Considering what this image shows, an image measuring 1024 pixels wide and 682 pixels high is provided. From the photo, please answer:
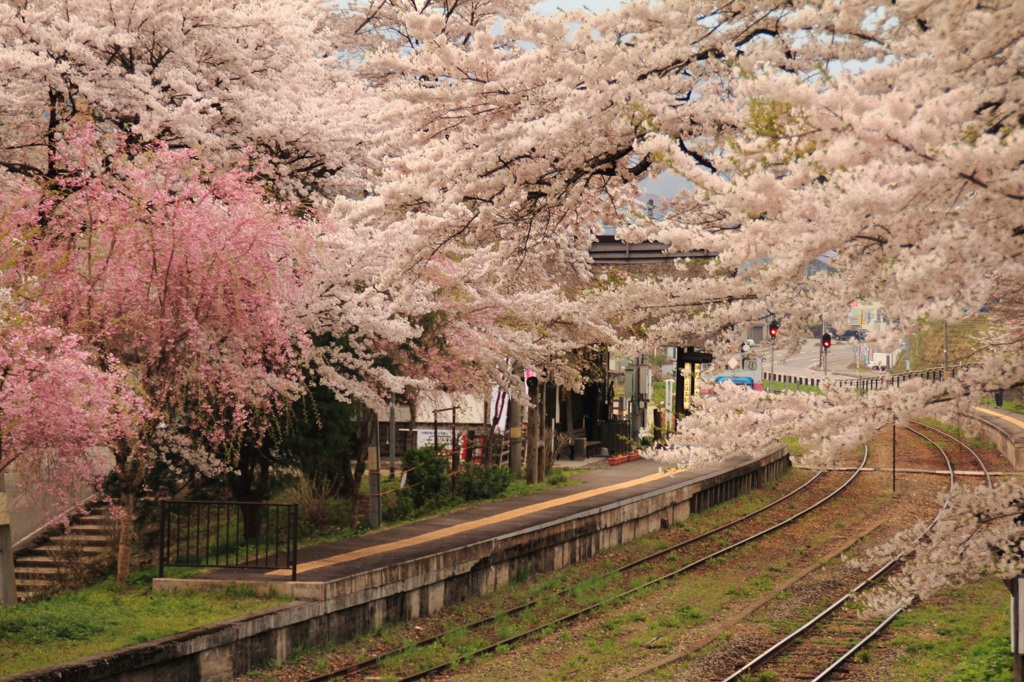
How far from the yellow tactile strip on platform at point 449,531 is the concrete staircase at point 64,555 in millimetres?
3120

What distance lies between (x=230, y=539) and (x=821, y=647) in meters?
9.21

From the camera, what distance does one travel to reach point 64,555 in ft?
53.0

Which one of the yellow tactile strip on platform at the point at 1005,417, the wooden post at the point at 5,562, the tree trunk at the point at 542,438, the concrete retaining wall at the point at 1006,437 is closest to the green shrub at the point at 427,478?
the tree trunk at the point at 542,438

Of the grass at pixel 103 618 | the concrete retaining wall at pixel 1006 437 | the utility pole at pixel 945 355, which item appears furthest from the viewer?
the concrete retaining wall at pixel 1006 437

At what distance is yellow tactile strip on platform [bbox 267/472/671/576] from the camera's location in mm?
15281

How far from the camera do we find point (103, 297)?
13.7m

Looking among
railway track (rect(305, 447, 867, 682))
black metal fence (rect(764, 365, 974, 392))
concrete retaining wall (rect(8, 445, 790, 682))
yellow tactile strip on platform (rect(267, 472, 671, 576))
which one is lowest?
railway track (rect(305, 447, 867, 682))

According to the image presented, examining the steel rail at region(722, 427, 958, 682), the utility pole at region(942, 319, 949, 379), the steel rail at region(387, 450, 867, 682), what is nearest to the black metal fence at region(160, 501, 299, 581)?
the steel rail at region(387, 450, 867, 682)

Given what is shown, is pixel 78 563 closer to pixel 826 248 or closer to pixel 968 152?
pixel 826 248

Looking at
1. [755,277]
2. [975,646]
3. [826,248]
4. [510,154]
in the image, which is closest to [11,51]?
[510,154]

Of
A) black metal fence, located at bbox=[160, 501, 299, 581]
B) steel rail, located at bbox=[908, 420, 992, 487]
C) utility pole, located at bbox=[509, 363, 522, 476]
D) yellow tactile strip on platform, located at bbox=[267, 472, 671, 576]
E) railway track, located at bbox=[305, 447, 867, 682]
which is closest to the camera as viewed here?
railway track, located at bbox=[305, 447, 867, 682]

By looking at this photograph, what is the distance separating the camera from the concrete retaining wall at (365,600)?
1105 cm

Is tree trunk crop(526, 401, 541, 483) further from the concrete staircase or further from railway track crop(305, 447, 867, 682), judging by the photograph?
the concrete staircase

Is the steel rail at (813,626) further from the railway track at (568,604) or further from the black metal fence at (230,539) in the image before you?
the black metal fence at (230,539)
